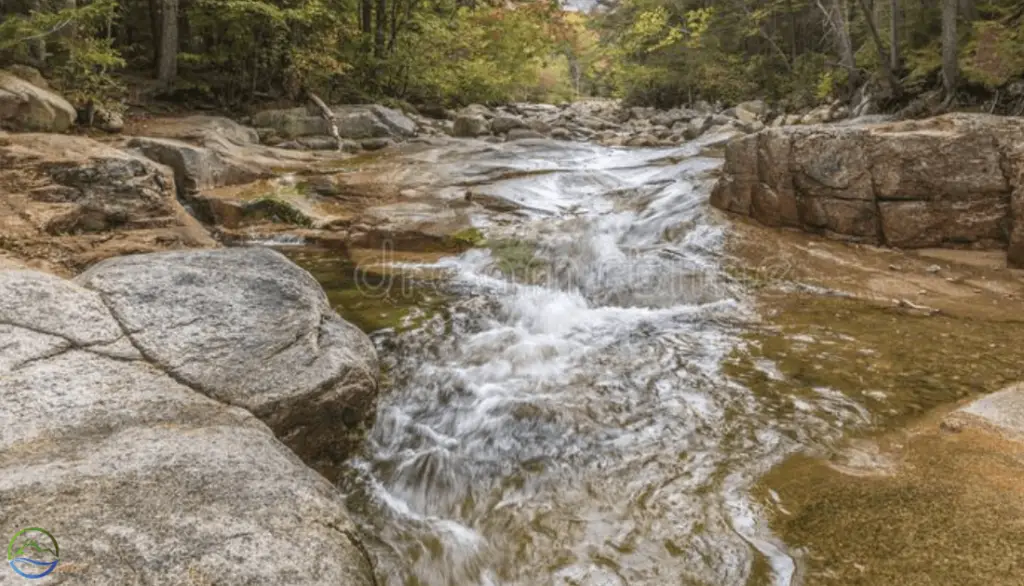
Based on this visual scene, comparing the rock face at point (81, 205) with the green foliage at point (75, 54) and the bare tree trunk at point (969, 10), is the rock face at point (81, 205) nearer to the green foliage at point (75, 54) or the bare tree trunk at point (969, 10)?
the green foliage at point (75, 54)

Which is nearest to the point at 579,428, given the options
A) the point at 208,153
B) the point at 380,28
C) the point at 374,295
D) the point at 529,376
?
the point at 529,376

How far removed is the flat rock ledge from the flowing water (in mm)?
563

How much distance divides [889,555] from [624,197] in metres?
7.07

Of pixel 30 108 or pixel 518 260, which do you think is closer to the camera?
pixel 518 260

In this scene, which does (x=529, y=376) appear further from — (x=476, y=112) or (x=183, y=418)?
(x=476, y=112)

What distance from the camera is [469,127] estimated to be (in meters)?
15.7

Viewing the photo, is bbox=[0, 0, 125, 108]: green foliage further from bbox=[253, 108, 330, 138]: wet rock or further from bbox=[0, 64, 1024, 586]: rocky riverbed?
bbox=[253, 108, 330, 138]: wet rock

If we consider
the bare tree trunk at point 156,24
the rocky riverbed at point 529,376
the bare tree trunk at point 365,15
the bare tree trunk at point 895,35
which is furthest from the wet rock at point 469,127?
the bare tree trunk at point 895,35

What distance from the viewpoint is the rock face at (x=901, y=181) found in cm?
549

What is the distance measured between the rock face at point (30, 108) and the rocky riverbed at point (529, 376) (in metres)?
0.08

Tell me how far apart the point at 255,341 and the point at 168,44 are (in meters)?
12.4

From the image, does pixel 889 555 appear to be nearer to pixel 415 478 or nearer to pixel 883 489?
pixel 883 489

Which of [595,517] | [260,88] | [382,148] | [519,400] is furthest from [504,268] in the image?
[260,88]

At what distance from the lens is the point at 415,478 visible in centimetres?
323
